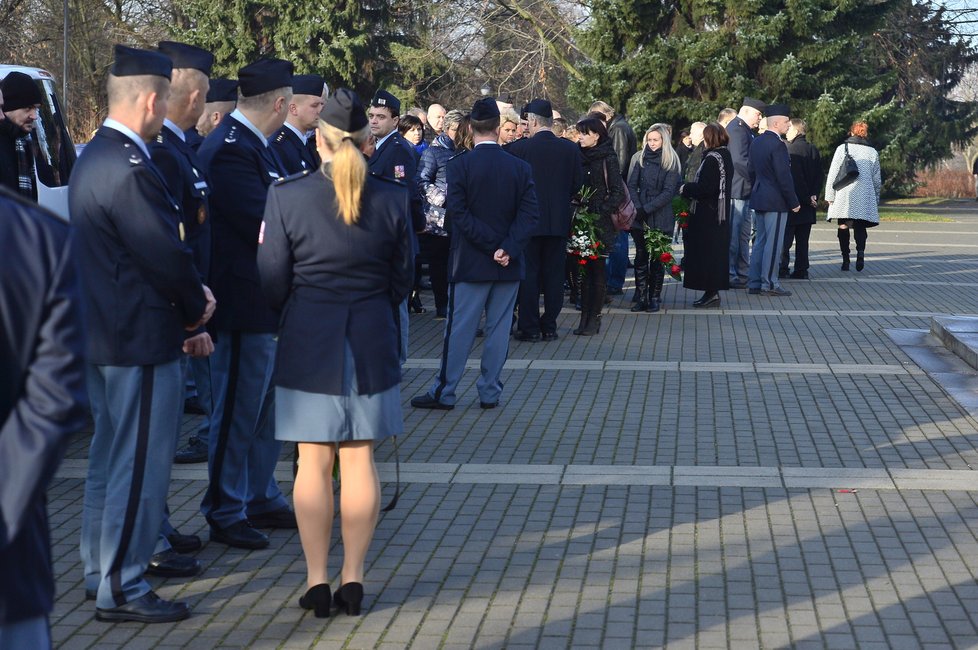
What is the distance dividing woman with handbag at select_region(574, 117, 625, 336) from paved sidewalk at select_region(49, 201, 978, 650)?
1.43m

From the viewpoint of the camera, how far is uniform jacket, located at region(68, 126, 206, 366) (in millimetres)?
4613

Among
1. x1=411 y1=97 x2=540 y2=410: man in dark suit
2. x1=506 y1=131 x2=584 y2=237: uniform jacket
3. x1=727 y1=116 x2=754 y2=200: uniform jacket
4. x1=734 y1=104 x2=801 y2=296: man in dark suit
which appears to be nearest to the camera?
x1=411 y1=97 x2=540 y2=410: man in dark suit

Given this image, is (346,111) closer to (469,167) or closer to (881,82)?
(469,167)

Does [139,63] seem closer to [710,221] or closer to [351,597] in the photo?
[351,597]

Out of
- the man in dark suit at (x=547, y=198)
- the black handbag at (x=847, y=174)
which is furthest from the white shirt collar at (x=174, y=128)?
the black handbag at (x=847, y=174)

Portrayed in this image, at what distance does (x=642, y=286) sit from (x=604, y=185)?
204cm

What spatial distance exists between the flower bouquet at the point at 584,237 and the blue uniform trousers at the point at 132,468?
7621mm

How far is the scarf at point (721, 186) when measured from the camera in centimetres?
1323

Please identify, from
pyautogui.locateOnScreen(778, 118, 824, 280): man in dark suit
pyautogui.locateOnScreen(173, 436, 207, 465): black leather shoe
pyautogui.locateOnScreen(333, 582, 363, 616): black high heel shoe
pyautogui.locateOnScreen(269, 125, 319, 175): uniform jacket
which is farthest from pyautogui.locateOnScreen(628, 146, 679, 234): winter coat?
pyautogui.locateOnScreen(333, 582, 363, 616): black high heel shoe

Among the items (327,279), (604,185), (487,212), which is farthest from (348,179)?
(604,185)

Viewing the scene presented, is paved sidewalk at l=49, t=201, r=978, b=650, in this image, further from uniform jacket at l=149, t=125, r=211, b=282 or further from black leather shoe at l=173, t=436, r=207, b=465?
uniform jacket at l=149, t=125, r=211, b=282

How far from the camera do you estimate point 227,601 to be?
5.01 meters

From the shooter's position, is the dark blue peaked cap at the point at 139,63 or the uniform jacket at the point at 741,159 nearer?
the dark blue peaked cap at the point at 139,63

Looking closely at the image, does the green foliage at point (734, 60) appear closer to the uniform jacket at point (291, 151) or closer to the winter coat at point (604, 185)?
the winter coat at point (604, 185)
